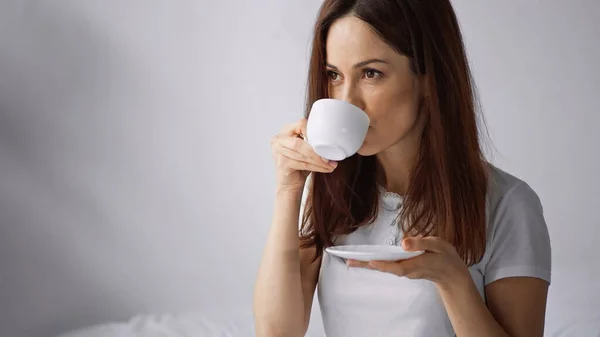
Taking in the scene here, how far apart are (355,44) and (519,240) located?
0.49m

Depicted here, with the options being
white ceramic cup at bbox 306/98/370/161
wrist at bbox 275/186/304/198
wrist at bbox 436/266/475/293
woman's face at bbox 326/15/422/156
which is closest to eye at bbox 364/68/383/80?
Result: woman's face at bbox 326/15/422/156

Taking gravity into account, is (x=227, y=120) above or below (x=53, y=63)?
below

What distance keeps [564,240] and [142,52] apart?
1745 mm

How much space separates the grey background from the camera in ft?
9.54

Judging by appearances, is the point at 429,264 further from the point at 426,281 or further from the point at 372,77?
the point at 372,77

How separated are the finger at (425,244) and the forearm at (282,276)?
1.28 feet

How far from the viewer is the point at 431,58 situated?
1476mm

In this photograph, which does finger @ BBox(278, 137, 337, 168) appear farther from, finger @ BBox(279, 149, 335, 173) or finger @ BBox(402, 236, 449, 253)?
finger @ BBox(402, 236, 449, 253)

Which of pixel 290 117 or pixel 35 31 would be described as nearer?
pixel 35 31

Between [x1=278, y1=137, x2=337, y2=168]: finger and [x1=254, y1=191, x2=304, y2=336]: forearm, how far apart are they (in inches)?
6.6

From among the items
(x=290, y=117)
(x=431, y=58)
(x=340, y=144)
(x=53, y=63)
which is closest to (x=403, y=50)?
(x=431, y=58)

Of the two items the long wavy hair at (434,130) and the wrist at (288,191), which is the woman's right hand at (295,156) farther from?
the long wavy hair at (434,130)

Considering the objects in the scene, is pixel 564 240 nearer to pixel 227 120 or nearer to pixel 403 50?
pixel 227 120

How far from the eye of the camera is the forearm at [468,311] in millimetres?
1361
